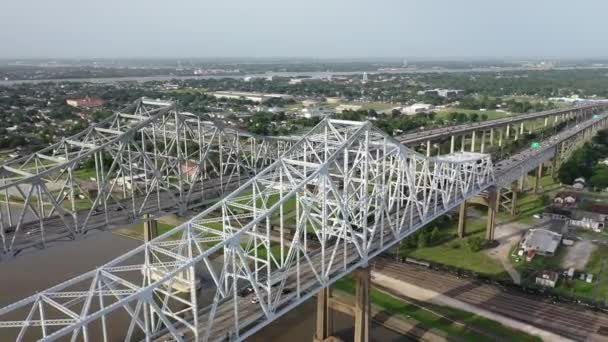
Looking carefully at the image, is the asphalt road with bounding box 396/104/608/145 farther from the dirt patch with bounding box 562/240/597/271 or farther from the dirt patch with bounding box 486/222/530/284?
the dirt patch with bounding box 562/240/597/271

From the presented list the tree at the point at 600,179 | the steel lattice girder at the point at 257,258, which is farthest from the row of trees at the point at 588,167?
Answer: the steel lattice girder at the point at 257,258

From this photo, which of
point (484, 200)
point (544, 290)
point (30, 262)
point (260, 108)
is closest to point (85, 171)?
point (30, 262)

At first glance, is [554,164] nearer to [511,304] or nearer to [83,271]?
[511,304]

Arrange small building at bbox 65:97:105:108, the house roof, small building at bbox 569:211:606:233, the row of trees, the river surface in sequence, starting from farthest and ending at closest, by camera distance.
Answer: small building at bbox 65:97:105:108 → the row of trees → small building at bbox 569:211:606:233 → the house roof → the river surface

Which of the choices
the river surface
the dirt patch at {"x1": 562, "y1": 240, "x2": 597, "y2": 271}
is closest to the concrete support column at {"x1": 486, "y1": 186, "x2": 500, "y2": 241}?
the dirt patch at {"x1": 562, "y1": 240, "x2": 597, "y2": 271}

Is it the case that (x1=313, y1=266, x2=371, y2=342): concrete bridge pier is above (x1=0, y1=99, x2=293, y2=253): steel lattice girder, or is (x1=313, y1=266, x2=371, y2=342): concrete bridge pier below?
below

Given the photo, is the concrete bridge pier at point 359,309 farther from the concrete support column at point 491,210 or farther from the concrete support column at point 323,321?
the concrete support column at point 491,210

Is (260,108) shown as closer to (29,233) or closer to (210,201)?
(210,201)

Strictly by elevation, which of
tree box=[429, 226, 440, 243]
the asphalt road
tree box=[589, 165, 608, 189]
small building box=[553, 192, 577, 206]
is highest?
the asphalt road
